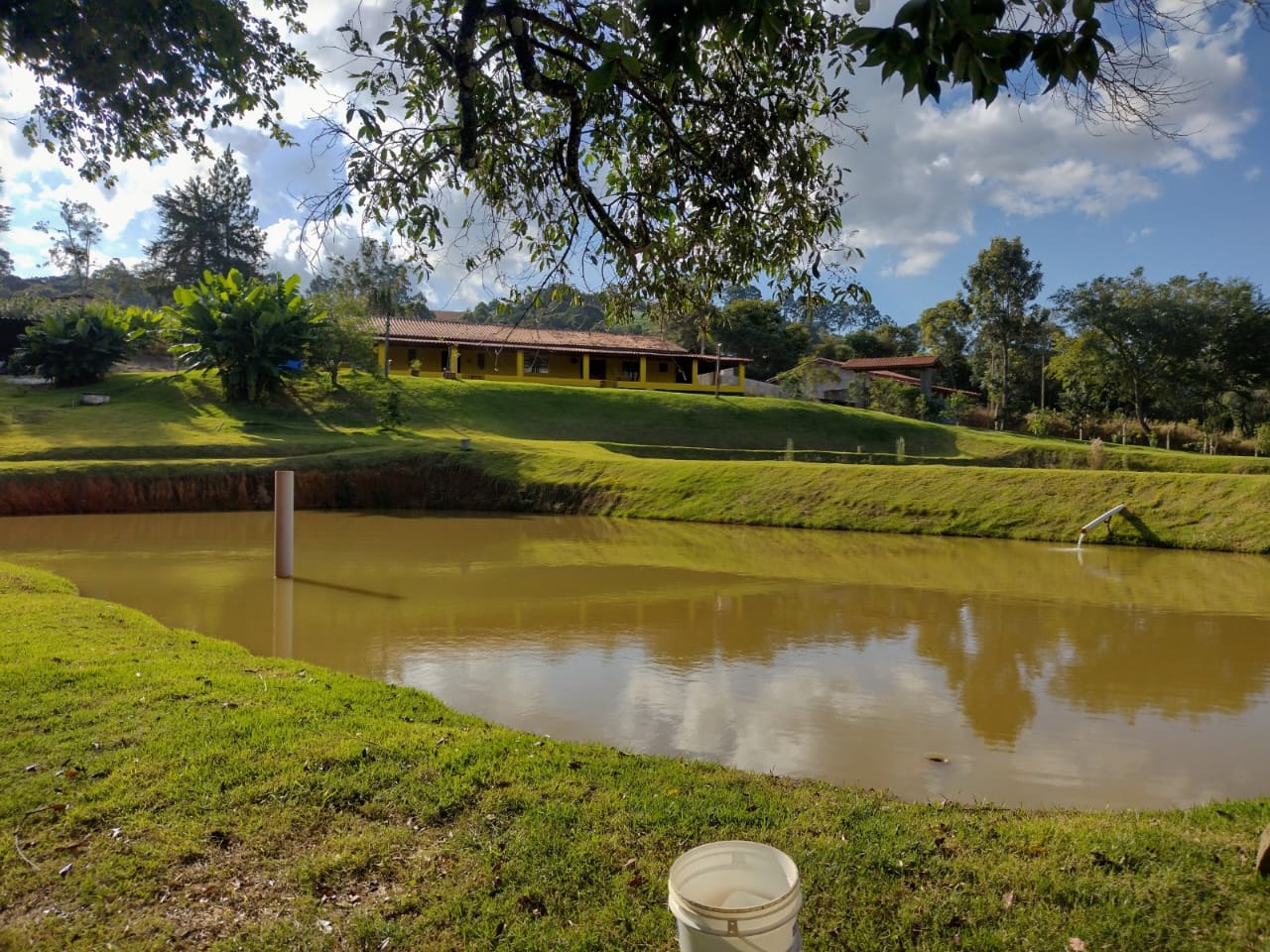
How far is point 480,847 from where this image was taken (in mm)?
3412

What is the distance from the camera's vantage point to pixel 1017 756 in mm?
5543

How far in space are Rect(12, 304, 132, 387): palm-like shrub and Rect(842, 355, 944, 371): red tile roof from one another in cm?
4005

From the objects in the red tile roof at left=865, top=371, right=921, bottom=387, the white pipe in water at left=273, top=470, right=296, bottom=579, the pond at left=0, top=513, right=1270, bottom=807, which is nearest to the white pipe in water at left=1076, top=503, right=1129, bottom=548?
the pond at left=0, top=513, right=1270, bottom=807

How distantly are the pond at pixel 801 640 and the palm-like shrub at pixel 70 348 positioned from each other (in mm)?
16449

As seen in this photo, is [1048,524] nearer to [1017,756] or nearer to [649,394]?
[1017,756]

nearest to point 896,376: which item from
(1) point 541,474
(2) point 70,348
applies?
(1) point 541,474

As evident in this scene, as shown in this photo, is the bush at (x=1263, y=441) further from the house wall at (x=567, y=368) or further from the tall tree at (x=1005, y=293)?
the house wall at (x=567, y=368)

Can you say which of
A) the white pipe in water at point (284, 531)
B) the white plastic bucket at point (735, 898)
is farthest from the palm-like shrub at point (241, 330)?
the white plastic bucket at point (735, 898)

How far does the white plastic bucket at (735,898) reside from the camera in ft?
7.09

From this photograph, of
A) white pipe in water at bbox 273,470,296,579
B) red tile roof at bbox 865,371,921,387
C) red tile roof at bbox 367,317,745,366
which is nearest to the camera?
white pipe in water at bbox 273,470,296,579

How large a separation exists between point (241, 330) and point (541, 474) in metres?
13.5

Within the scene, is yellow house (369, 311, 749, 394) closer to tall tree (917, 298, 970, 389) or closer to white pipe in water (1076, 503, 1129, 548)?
tall tree (917, 298, 970, 389)

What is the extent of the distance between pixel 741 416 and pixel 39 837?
3308cm

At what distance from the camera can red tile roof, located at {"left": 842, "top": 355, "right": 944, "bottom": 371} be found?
52.0 m
